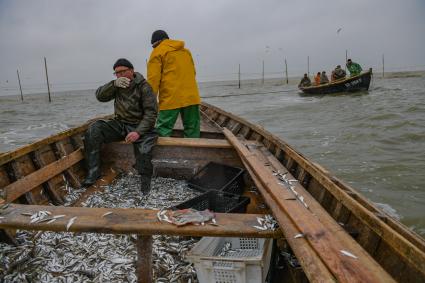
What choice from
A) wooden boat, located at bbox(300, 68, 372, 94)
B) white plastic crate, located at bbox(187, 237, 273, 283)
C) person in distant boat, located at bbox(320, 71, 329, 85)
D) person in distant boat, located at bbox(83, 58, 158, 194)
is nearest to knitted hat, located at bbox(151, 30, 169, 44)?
person in distant boat, located at bbox(83, 58, 158, 194)

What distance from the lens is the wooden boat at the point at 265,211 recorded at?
2.33 meters

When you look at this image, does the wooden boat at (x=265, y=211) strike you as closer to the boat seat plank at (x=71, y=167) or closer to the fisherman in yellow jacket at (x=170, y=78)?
the boat seat plank at (x=71, y=167)

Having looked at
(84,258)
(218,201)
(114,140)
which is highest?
(114,140)

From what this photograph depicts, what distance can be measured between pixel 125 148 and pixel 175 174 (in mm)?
1113

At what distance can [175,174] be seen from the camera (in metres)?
6.49

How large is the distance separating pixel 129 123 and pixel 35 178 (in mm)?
1895

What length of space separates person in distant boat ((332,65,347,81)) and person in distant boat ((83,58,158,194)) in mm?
28443

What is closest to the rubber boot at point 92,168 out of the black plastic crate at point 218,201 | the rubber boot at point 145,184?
the rubber boot at point 145,184

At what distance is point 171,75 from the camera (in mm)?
6598

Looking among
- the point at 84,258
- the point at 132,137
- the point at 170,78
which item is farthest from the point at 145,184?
the point at 170,78

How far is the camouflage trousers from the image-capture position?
5574 millimetres

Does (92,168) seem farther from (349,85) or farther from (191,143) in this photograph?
(349,85)

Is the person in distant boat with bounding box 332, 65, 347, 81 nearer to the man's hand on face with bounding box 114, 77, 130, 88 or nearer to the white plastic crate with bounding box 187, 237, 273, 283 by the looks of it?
the man's hand on face with bounding box 114, 77, 130, 88

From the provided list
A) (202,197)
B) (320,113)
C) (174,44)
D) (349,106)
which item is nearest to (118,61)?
(174,44)
